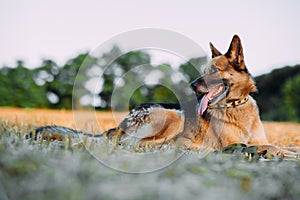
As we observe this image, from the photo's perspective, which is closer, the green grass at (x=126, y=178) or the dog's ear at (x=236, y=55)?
the green grass at (x=126, y=178)

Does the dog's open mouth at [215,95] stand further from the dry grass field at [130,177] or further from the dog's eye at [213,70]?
the dry grass field at [130,177]

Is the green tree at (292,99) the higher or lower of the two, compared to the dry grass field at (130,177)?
higher

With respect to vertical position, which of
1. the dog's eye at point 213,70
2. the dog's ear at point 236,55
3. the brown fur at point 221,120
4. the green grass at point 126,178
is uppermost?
the dog's ear at point 236,55

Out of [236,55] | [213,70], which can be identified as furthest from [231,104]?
[236,55]

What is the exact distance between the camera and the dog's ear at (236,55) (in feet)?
14.2

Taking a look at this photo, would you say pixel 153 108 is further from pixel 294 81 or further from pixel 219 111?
pixel 294 81

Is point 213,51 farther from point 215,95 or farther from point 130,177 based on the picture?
point 130,177

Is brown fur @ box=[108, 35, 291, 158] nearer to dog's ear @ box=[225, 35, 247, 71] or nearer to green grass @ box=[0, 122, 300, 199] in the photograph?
dog's ear @ box=[225, 35, 247, 71]

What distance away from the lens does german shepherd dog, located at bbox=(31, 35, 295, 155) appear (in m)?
4.38

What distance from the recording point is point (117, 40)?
142 inches

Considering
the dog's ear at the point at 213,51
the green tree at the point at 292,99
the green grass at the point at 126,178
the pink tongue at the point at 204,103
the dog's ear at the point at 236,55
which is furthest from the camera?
the green tree at the point at 292,99

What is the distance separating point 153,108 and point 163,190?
2828mm

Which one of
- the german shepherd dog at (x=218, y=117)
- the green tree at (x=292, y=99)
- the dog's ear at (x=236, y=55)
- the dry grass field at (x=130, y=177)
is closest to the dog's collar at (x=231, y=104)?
the german shepherd dog at (x=218, y=117)

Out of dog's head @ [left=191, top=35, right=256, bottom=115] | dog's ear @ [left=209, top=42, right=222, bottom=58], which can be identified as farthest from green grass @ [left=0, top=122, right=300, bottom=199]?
dog's ear @ [left=209, top=42, right=222, bottom=58]
